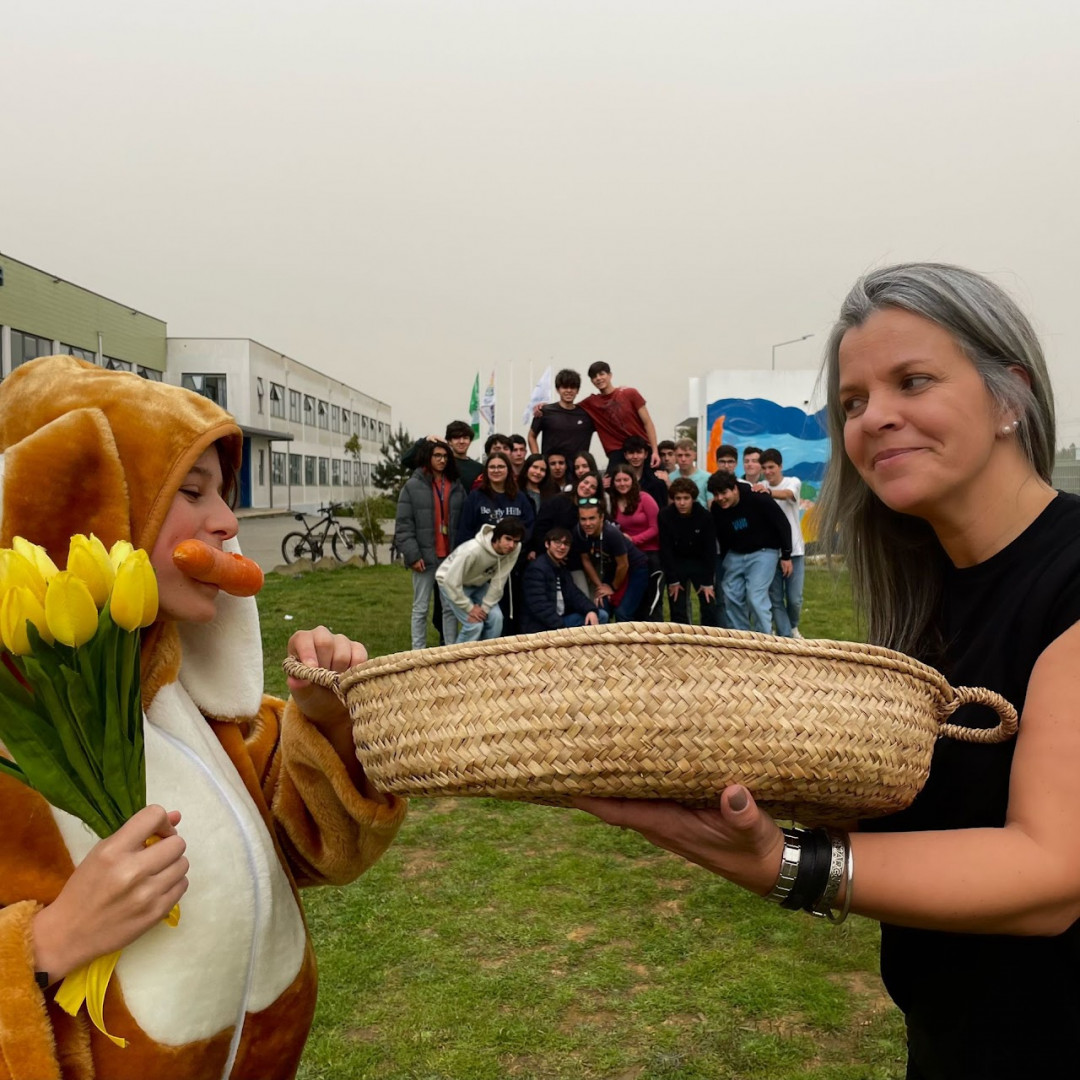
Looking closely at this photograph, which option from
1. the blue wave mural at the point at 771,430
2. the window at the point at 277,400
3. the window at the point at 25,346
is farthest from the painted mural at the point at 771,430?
the window at the point at 277,400

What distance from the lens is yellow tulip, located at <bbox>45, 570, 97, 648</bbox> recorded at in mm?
928

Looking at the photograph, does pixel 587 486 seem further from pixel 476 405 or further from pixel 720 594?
pixel 476 405

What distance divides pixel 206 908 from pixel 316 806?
0.76 feet

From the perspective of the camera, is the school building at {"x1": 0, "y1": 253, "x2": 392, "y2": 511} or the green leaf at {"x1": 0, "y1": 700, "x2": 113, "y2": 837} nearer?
the green leaf at {"x1": 0, "y1": 700, "x2": 113, "y2": 837}

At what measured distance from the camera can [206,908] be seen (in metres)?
1.25

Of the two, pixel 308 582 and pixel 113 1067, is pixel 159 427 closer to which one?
pixel 113 1067

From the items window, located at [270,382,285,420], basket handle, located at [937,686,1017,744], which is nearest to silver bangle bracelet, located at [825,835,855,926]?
basket handle, located at [937,686,1017,744]

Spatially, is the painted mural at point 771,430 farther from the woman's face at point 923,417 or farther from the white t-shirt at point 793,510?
the woman's face at point 923,417

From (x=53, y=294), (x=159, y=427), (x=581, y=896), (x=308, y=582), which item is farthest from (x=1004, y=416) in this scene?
(x=53, y=294)

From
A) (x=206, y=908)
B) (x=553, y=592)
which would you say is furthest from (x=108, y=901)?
(x=553, y=592)

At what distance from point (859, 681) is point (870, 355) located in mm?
477

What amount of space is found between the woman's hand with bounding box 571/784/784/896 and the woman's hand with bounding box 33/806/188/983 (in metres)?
0.50

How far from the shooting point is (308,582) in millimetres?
14008

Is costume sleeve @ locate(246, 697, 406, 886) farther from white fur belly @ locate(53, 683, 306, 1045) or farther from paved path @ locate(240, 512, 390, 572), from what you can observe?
paved path @ locate(240, 512, 390, 572)
